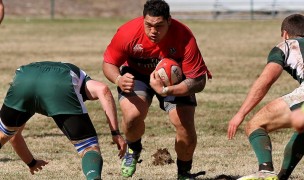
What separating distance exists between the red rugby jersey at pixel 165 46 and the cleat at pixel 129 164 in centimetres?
124

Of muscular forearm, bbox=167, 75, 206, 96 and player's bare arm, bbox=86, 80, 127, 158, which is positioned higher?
player's bare arm, bbox=86, 80, 127, 158

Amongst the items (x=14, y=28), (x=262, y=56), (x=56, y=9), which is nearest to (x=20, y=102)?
(x=262, y=56)

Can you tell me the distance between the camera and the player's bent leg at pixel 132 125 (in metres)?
9.15

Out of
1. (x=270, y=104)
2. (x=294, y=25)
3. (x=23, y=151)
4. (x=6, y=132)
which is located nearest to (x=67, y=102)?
(x=6, y=132)

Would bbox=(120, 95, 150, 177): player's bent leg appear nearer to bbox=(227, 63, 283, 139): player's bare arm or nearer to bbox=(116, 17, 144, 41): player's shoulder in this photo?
bbox=(116, 17, 144, 41): player's shoulder

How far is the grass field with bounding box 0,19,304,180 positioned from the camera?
999 centimetres

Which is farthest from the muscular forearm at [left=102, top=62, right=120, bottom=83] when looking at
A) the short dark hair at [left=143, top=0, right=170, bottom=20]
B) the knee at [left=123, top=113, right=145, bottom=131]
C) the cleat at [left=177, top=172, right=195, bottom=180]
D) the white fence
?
the white fence

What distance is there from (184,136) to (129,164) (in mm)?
716

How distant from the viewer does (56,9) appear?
42.8 m

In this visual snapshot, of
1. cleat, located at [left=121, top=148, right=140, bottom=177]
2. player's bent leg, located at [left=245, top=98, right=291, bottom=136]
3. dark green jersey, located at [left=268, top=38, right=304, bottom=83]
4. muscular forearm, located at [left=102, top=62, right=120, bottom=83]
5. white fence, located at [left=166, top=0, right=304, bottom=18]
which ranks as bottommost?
white fence, located at [left=166, top=0, right=304, bottom=18]

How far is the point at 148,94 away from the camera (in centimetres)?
922

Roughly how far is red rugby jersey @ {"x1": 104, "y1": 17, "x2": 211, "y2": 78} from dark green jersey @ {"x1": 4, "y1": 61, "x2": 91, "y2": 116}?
122cm

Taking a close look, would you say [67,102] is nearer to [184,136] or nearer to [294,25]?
[184,136]

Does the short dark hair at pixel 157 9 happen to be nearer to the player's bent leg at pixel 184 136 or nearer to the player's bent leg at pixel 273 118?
the player's bent leg at pixel 184 136
